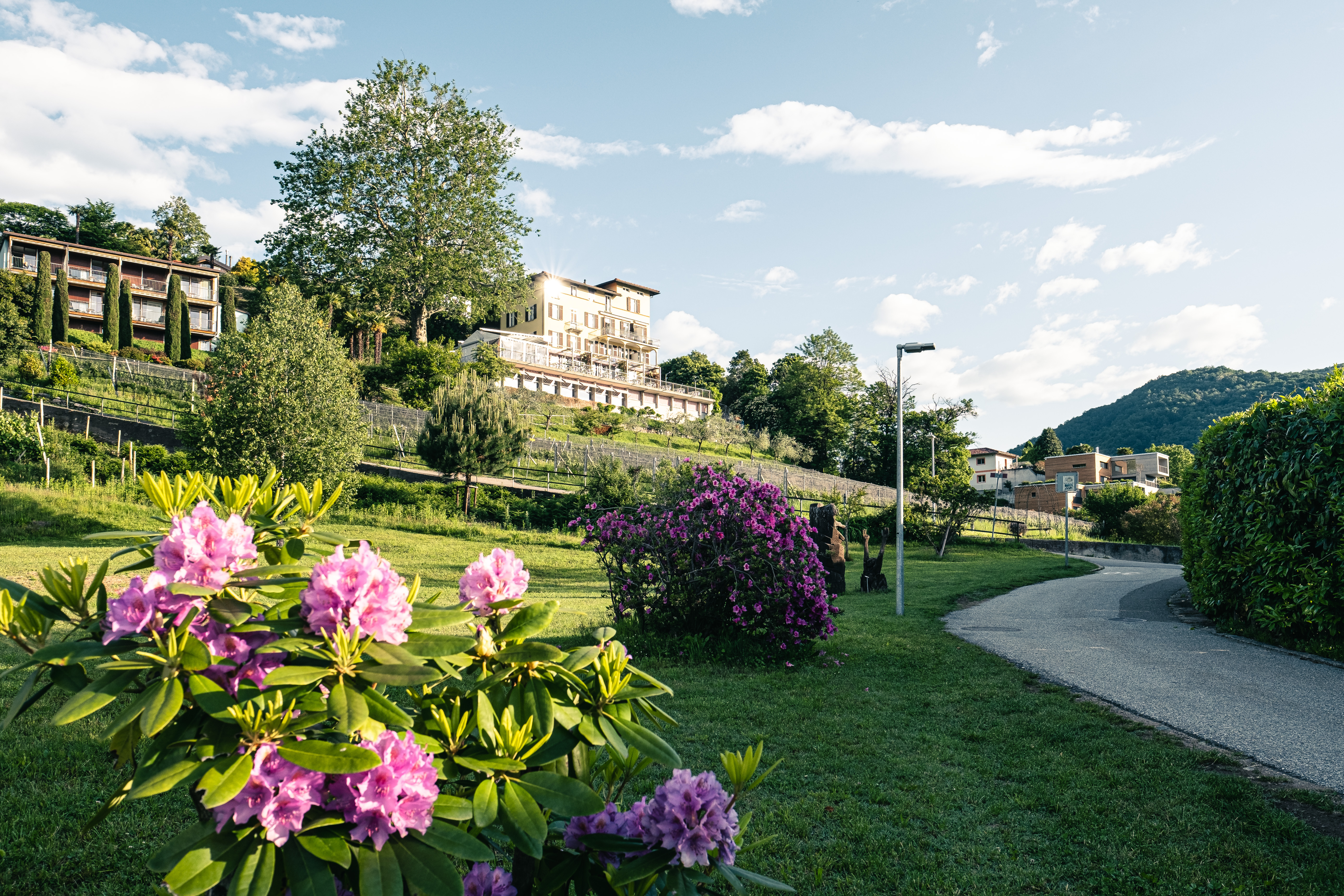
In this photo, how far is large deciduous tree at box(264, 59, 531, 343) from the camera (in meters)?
40.1

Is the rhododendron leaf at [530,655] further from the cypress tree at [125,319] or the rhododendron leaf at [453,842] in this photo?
the cypress tree at [125,319]

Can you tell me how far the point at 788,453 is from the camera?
51688 mm

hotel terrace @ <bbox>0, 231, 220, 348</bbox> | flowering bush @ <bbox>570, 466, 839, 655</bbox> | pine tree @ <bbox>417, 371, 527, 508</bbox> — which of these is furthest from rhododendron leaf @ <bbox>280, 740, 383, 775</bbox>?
hotel terrace @ <bbox>0, 231, 220, 348</bbox>

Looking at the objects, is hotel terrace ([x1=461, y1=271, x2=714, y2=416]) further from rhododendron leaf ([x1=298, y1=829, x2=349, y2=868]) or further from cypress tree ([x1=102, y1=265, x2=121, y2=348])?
rhododendron leaf ([x1=298, y1=829, x2=349, y2=868])

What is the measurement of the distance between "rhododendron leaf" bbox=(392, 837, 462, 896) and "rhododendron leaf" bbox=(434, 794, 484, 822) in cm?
7

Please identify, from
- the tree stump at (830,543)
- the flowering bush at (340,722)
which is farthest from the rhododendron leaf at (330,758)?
the tree stump at (830,543)

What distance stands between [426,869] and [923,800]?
411 centimetres

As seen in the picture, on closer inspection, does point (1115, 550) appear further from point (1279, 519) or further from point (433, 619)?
point (433, 619)

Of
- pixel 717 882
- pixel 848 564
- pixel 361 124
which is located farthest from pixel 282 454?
pixel 361 124

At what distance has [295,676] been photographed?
1.38 metres

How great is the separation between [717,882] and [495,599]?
257 cm

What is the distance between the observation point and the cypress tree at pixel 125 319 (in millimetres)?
50125

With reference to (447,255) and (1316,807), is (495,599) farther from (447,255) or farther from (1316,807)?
(447,255)

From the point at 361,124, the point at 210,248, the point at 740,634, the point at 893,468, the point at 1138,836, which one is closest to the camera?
the point at 1138,836
